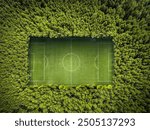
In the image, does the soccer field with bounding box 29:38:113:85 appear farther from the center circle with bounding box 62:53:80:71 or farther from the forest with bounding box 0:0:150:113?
the forest with bounding box 0:0:150:113

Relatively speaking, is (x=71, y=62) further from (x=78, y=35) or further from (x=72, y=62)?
(x=78, y=35)

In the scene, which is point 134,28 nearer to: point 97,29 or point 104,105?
point 97,29

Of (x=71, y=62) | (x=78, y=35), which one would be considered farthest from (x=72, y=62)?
(x=78, y=35)

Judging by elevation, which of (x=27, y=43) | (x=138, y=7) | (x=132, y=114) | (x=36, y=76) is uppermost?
(x=138, y=7)

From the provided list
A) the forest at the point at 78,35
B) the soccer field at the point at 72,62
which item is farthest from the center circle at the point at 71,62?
the forest at the point at 78,35

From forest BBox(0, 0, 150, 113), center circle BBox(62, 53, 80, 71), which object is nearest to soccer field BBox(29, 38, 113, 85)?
center circle BBox(62, 53, 80, 71)

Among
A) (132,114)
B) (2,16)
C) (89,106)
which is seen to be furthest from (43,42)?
(132,114)

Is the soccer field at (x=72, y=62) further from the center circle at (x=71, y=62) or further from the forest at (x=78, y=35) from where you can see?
the forest at (x=78, y=35)
